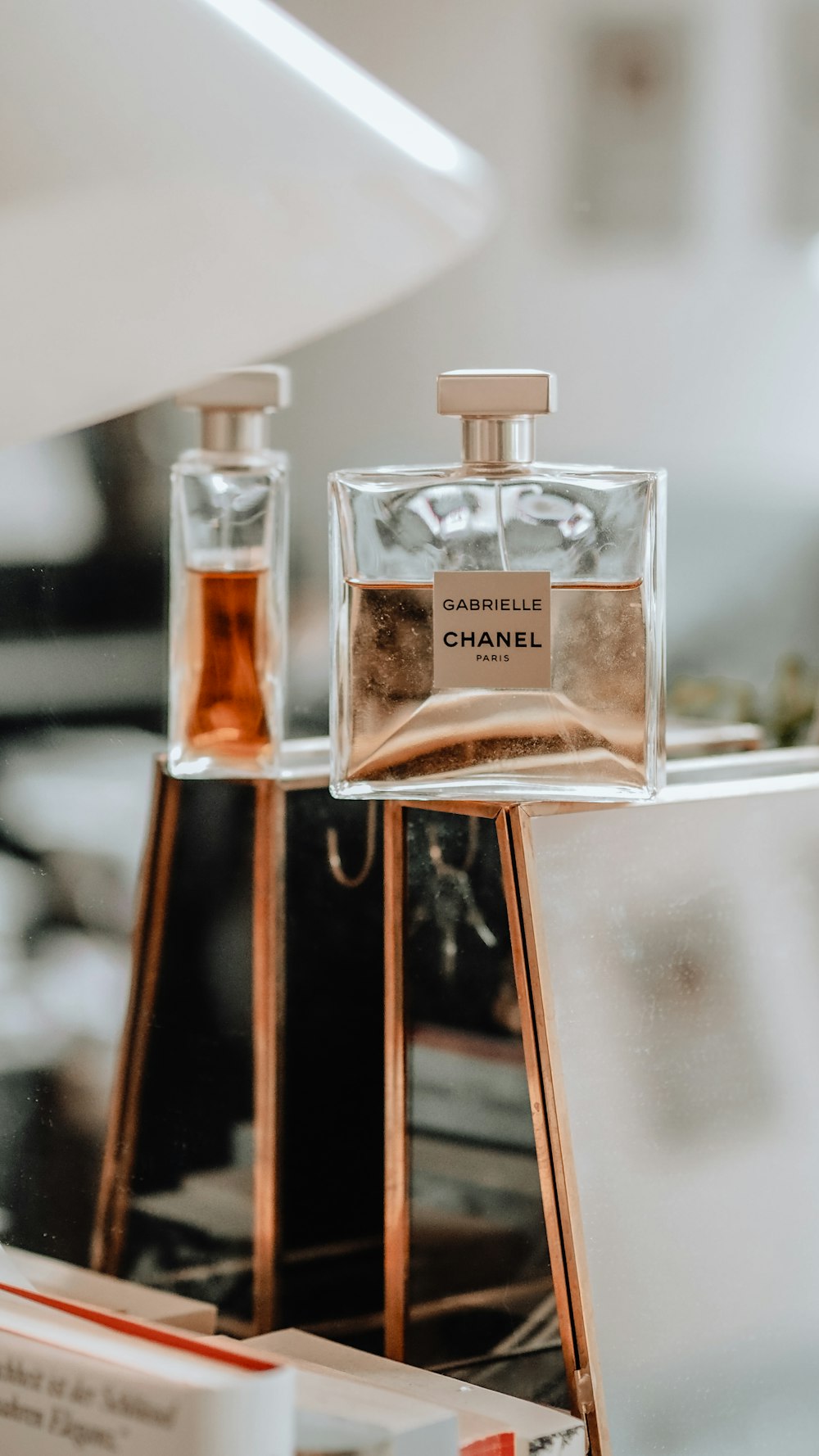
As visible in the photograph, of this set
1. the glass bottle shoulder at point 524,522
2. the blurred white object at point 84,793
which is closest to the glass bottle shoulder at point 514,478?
the glass bottle shoulder at point 524,522

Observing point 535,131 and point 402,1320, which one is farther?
point 535,131

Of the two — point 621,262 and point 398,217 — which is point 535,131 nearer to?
point 621,262

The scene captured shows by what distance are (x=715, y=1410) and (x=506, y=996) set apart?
0.65ft

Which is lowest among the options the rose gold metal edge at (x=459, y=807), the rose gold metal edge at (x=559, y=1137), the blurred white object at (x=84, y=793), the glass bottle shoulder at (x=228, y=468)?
the rose gold metal edge at (x=559, y=1137)

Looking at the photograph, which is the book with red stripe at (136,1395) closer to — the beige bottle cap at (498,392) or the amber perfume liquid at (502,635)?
the amber perfume liquid at (502,635)

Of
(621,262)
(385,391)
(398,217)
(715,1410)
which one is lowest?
(715,1410)

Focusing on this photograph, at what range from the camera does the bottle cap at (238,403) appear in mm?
794

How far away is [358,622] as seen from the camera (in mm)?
728

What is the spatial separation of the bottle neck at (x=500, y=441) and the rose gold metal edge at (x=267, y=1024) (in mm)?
189

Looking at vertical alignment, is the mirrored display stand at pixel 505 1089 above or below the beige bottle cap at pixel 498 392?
below

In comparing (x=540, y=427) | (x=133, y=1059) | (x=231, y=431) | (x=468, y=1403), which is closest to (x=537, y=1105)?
(x=468, y=1403)

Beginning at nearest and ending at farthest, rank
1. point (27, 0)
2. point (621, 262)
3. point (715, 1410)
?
1. point (27, 0)
2. point (715, 1410)
3. point (621, 262)

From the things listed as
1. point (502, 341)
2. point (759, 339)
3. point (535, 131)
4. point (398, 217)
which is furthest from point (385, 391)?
point (398, 217)

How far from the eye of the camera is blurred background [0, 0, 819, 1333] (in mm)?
809
